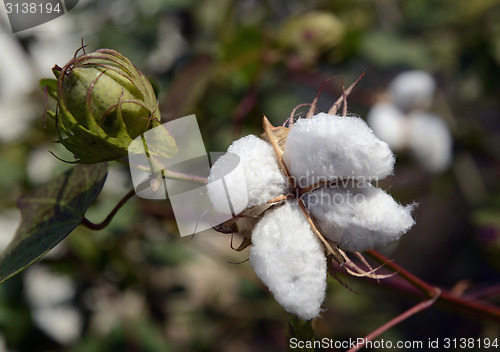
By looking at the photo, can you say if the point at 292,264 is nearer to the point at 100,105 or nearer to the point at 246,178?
the point at 246,178

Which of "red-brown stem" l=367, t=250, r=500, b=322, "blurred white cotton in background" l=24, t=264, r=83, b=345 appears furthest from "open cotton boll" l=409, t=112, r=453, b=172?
"blurred white cotton in background" l=24, t=264, r=83, b=345

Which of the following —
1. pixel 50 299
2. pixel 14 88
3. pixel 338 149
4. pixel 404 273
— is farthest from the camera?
pixel 14 88

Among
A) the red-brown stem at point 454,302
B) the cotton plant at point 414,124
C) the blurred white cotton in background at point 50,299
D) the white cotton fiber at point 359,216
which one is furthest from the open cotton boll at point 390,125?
the blurred white cotton in background at point 50,299

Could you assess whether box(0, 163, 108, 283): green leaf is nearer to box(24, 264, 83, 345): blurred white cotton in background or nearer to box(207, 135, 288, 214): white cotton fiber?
box(207, 135, 288, 214): white cotton fiber

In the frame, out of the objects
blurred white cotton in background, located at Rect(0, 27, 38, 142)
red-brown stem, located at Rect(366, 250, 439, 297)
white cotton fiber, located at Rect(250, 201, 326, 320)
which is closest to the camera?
white cotton fiber, located at Rect(250, 201, 326, 320)

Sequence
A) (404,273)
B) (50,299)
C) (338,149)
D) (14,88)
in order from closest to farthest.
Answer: (338,149)
(404,273)
(50,299)
(14,88)

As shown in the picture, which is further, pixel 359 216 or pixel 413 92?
pixel 413 92

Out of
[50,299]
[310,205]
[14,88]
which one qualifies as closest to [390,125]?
[310,205]
